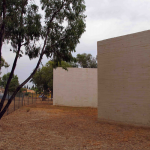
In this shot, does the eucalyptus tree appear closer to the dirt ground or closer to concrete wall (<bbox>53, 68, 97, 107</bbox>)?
the dirt ground

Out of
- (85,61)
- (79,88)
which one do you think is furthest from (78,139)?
(85,61)

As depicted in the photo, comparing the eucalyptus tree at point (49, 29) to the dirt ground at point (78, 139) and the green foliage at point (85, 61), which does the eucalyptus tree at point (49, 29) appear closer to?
the dirt ground at point (78, 139)

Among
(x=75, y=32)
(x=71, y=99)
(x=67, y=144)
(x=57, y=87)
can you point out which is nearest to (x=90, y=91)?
(x=71, y=99)

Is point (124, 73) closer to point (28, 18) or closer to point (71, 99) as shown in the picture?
point (28, 18)

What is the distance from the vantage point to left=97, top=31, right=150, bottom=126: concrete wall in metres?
10.0

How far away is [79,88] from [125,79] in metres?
12.5

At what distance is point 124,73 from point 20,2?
6387 mm

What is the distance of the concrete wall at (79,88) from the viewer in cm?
2295

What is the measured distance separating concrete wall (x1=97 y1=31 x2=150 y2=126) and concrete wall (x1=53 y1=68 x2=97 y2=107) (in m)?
10.9

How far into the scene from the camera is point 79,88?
23.1m

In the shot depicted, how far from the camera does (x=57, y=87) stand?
2412 centimetres

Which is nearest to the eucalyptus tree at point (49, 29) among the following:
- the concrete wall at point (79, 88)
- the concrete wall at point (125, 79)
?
the concrete wall at point (125, 79)

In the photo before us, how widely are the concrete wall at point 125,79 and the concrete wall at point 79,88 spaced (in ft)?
35.7

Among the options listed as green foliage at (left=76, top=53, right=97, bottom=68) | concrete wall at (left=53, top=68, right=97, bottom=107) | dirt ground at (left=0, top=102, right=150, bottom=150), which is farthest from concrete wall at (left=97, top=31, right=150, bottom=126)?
green foliage at (left=76, top=53, right=97, bottom=68)
